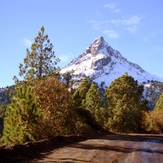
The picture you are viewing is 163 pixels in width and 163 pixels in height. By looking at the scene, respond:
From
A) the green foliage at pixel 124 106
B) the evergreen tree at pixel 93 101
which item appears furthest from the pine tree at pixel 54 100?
the green foliage at pixel 124 106

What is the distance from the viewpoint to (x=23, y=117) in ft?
57.4

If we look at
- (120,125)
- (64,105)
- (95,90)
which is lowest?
(120,125)

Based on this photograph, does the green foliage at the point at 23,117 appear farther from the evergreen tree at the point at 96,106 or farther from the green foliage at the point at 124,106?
the green foliage at the point at 124,106

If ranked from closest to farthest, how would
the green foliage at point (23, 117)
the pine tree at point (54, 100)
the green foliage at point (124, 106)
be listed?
the green foliage at point (23, 117), the pine tree at point (54, 100), the green foliage at point (124, 106)

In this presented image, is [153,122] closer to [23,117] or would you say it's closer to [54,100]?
[54,100]

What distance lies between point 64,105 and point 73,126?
3711 millimetres

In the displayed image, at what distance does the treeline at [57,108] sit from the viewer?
1764 centimetres

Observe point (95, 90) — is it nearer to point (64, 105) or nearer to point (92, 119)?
point (92, 119)

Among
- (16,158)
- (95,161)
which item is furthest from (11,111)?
(95,161)

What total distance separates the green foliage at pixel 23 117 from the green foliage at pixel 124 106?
31432 millimetres

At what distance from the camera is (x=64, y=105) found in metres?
24.2

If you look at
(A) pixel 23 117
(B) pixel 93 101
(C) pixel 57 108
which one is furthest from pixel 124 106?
(A) pixel 23 117

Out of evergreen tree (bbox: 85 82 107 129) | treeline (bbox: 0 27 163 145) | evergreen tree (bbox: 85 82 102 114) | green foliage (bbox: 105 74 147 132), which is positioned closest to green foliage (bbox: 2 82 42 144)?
treeline (bbox: 0 27 163 145)

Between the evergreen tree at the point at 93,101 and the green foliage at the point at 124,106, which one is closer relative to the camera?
the evergreen tree at the point at 93,101
